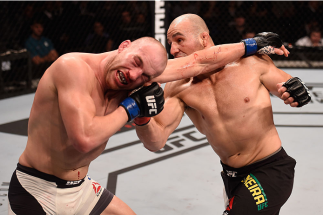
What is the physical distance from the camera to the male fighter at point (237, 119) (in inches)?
73.7

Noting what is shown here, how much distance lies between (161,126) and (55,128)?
0.60m

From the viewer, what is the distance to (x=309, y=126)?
4.02 meters

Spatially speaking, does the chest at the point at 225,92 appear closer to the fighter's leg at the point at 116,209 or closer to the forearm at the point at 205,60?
the forearm at the point at 205,60

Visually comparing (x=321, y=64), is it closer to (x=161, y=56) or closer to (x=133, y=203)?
(x=133, y=203)

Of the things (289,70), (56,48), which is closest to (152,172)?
(56,48)

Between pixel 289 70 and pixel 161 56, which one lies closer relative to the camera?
pixel 161 56

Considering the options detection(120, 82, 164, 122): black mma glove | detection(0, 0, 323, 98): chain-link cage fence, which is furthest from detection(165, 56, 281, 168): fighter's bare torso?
detection(0, 0, 323, 98): chain-link cage fence

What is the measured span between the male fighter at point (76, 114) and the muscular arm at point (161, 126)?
23 cm

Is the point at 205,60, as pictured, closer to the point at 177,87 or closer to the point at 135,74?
the point at 177,87

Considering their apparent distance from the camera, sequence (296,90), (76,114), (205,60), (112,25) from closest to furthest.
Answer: (76,114) < (296,90) < (205,60) < (112,25)

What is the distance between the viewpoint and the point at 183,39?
1.99 metres

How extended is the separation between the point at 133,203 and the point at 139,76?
1.33 m

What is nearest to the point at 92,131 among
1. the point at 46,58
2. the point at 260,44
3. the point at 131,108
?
the point at 131,108

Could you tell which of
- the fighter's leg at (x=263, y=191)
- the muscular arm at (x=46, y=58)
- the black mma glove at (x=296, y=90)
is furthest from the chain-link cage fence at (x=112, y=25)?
the black mma glove at (x=296, y=90)
